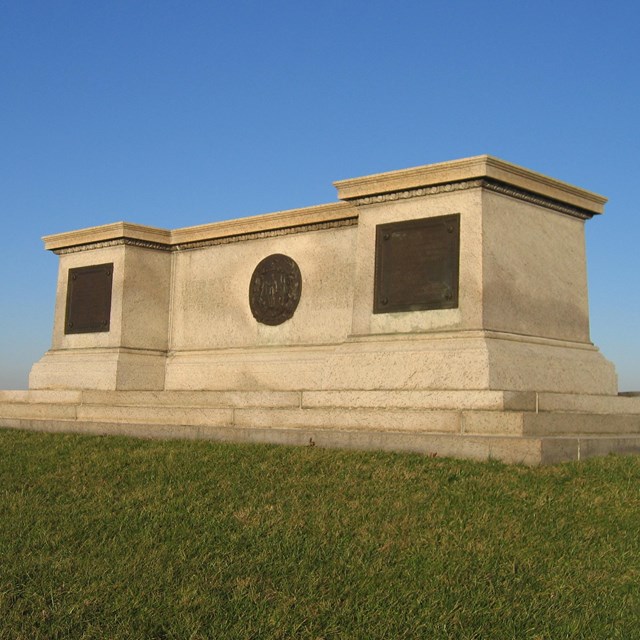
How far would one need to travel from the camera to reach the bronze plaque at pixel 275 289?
14023mm

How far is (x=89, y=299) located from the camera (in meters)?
16.0

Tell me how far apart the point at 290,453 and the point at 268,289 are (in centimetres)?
577

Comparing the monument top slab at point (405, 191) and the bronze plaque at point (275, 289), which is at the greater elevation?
the monument top slab at point (405, 191)

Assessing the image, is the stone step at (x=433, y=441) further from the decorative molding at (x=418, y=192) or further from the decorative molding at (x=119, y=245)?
the decorative molding at (x=119, y=245)

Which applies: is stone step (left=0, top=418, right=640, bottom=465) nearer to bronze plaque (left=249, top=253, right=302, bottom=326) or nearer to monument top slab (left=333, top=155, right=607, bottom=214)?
monument top slab (left=333, top=155, right=607, bottom=214)

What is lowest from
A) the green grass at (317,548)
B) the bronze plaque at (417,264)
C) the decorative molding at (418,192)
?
the green grass at (317,548)

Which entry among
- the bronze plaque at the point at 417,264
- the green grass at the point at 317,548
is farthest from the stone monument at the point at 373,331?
the green grass at the point at 317,548

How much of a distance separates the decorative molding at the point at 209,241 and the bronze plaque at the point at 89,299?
38cm

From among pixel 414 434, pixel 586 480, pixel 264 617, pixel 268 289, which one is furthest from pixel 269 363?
pixel 264 617

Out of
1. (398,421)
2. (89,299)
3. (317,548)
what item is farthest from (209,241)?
(317,548)

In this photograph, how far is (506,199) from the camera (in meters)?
11.3

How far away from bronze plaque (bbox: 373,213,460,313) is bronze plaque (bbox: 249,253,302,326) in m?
2.59

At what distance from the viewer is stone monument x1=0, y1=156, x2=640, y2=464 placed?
1020 centimetres

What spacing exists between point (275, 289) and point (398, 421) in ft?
15.7
